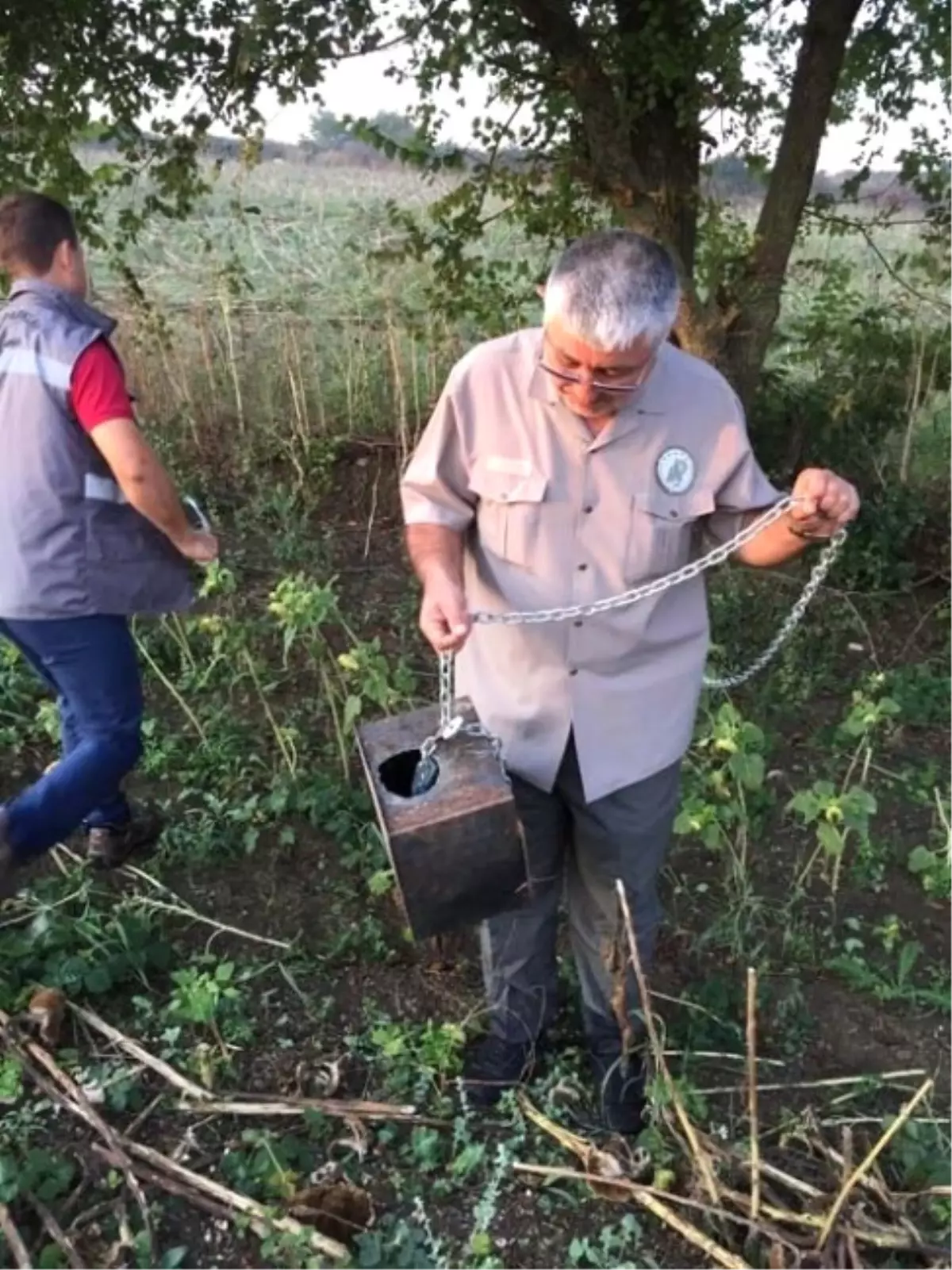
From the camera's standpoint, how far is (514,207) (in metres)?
5.32

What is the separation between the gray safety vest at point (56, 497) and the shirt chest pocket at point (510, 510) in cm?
107

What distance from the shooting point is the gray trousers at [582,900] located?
8.28 ft

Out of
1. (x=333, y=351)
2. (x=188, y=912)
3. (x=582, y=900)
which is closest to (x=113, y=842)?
(x=188, y=912)

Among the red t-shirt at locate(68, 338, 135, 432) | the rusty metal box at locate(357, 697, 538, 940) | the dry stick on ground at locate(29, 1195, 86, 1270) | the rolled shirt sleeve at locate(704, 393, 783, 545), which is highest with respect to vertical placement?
the red t-shirt at locate(68, 338, 135, 432)

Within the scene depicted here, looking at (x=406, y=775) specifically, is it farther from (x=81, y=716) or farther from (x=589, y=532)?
(x=81, y=716)

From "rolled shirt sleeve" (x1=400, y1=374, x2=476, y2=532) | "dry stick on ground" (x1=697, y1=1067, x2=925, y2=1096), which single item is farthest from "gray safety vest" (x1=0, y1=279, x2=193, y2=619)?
"dry stick on ground" (x1=697, y1=1067, x2=925, y2=1096)

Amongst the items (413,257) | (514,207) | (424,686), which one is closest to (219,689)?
(424,686)

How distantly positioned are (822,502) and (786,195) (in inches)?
129

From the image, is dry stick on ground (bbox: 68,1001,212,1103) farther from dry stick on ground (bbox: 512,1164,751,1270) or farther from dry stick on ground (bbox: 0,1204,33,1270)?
dry stick on ground (bbox: 512,1164,751,1270)

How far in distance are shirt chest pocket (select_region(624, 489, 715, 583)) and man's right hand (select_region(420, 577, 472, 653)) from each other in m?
0.32

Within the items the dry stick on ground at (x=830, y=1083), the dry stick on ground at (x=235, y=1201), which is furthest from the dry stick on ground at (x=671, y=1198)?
the dry stick on ground at (x=235, y=1201)

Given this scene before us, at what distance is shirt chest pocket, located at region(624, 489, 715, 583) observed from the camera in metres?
2.32

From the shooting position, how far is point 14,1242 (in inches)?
92.7

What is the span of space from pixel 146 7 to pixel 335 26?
29.1 inches
